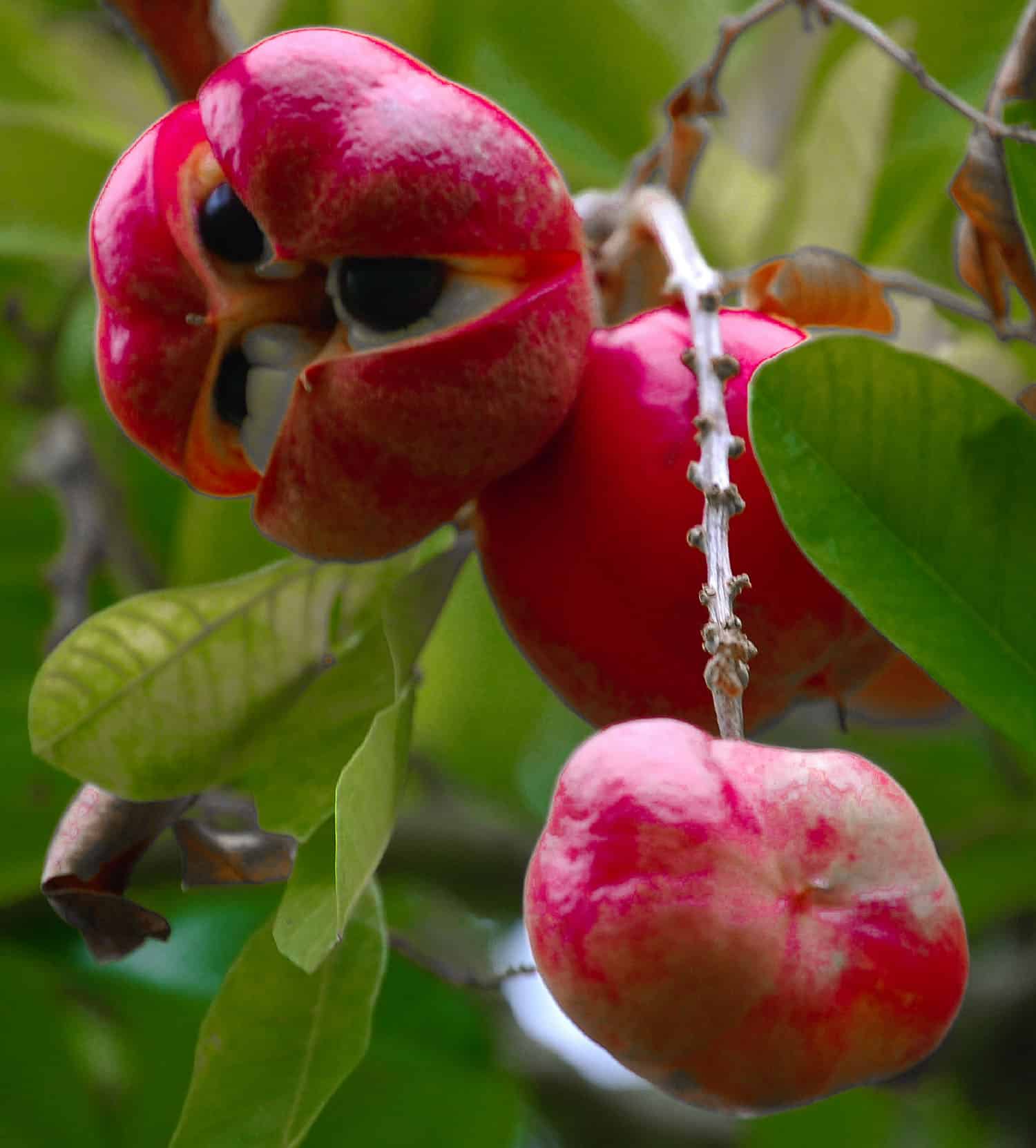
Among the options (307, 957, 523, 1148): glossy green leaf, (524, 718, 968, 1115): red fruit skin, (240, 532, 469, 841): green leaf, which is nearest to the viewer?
(524, 718, 968, 1115): red fruit skin

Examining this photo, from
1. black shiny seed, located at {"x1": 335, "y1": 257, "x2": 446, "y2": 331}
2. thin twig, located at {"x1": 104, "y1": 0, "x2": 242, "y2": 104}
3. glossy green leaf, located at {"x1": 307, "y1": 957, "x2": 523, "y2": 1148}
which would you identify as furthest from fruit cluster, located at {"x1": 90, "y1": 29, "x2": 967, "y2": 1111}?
glossy green leaf, located at {"x1": 307, "y1": 957, "x2": 523, "y2": 1148}

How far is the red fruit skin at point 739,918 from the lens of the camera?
1.58ft

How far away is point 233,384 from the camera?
2.24ft

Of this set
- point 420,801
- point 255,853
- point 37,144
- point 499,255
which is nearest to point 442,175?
point 499,255

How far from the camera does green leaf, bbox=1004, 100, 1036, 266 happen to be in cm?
72

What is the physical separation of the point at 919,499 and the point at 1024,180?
0.17m

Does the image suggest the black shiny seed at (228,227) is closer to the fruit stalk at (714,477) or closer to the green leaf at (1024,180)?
the fruit stalk at (714,477)

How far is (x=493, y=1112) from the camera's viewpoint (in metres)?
1.28

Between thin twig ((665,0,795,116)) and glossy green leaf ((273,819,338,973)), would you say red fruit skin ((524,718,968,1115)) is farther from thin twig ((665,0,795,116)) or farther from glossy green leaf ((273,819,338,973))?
thin twig ((665,0,795,116))

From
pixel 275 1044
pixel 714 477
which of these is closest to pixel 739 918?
pixel 714 477

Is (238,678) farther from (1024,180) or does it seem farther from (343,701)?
(1024,180)

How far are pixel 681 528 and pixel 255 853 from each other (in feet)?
0.80

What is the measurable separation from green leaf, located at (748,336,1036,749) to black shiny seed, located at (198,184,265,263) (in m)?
0.22

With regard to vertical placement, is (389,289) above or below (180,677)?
above
